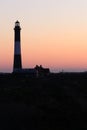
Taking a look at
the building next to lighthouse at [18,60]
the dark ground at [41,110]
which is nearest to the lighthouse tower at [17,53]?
the building next to lighthouse at [18,60]

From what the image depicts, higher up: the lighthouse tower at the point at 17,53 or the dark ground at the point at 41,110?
the lighthouse tower at the point at 17,53

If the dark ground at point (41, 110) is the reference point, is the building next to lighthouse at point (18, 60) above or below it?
above

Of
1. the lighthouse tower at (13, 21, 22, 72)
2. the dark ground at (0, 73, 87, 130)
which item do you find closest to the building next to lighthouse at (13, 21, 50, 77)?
the lighthouse tower at (13, 21, 22, 72)

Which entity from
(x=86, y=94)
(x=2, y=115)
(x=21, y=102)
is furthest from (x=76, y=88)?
(x=2, y=115)

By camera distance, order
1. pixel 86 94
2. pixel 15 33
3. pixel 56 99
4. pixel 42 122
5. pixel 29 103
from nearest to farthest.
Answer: pixel 42 122, pixel 29 103, pixel 56 99, pixel 86 94, pixel 15 33

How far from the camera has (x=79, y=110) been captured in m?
25.9

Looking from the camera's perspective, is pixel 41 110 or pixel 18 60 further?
pixel 18 60

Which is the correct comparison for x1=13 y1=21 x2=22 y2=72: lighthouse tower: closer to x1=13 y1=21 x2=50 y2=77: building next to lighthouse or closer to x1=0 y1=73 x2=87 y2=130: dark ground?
x1=13 y1=21 x2=50 y2=77: building next to lighthouse

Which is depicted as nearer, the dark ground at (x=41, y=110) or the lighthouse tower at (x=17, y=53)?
the dark ground at (x=41, y=110)

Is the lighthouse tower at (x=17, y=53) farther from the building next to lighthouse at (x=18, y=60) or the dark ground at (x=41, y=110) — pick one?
the dark ground at (x=41, y=110)

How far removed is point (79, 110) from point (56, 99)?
343cm

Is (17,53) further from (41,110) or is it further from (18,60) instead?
(41,110)

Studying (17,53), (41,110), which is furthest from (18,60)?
(41,110)

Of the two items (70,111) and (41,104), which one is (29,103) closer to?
(41,104)
